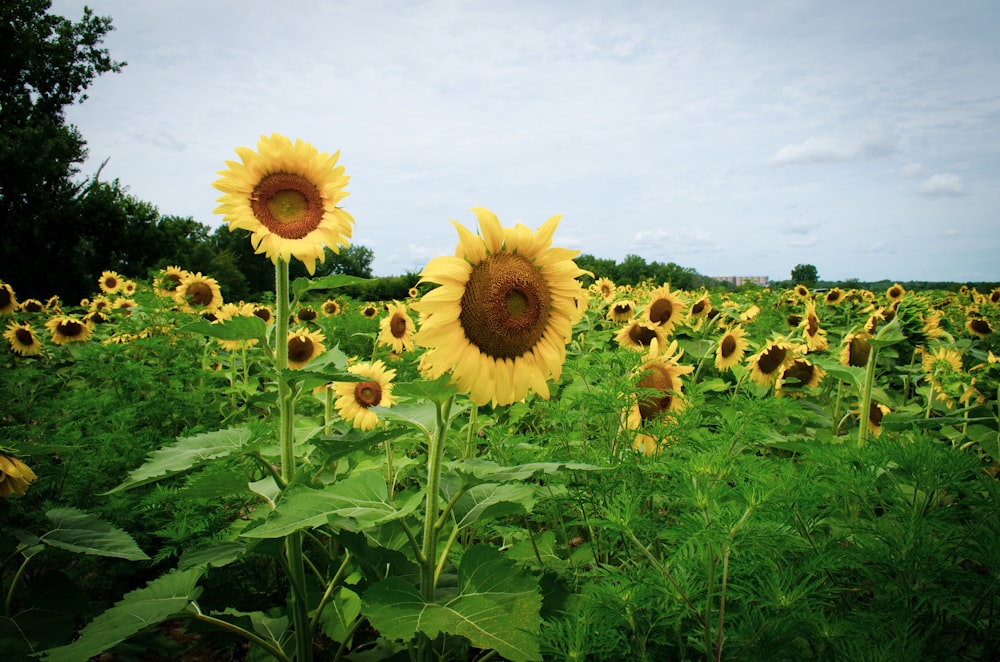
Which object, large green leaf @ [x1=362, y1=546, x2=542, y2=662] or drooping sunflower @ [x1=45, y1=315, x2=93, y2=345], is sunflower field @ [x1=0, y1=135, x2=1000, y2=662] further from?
drooping sunflower @ [x1=45, y1=315, x2=93, y2=345]

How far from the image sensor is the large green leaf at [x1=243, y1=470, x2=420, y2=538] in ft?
4.78

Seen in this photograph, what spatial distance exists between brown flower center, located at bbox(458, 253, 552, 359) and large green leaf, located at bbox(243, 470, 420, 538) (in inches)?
20.0

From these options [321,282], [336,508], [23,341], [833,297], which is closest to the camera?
[336,508]

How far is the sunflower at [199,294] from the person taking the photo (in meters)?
6.05

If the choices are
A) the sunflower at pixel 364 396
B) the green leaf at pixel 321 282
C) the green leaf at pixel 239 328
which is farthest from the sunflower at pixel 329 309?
the green leaf at pixel 239 328

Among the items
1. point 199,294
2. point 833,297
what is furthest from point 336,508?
point 833,297

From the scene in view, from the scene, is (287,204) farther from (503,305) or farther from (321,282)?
(503,305)

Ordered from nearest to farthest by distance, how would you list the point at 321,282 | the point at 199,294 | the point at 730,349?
the point at 321,282 < the point at 730,349 < the point at 199,294

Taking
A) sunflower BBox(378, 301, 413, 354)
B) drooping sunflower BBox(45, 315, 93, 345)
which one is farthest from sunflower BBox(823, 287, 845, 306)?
drooping sunflower BBox(45, 315, 93, 345)

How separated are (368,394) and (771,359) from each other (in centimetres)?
272

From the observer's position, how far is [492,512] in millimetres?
1668

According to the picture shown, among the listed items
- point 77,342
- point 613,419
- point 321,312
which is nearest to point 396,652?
point 613,419

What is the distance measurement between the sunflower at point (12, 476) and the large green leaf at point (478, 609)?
172cm

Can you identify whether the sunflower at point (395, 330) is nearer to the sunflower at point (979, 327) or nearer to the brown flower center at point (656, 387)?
the brown flower center at point (656, 387)
